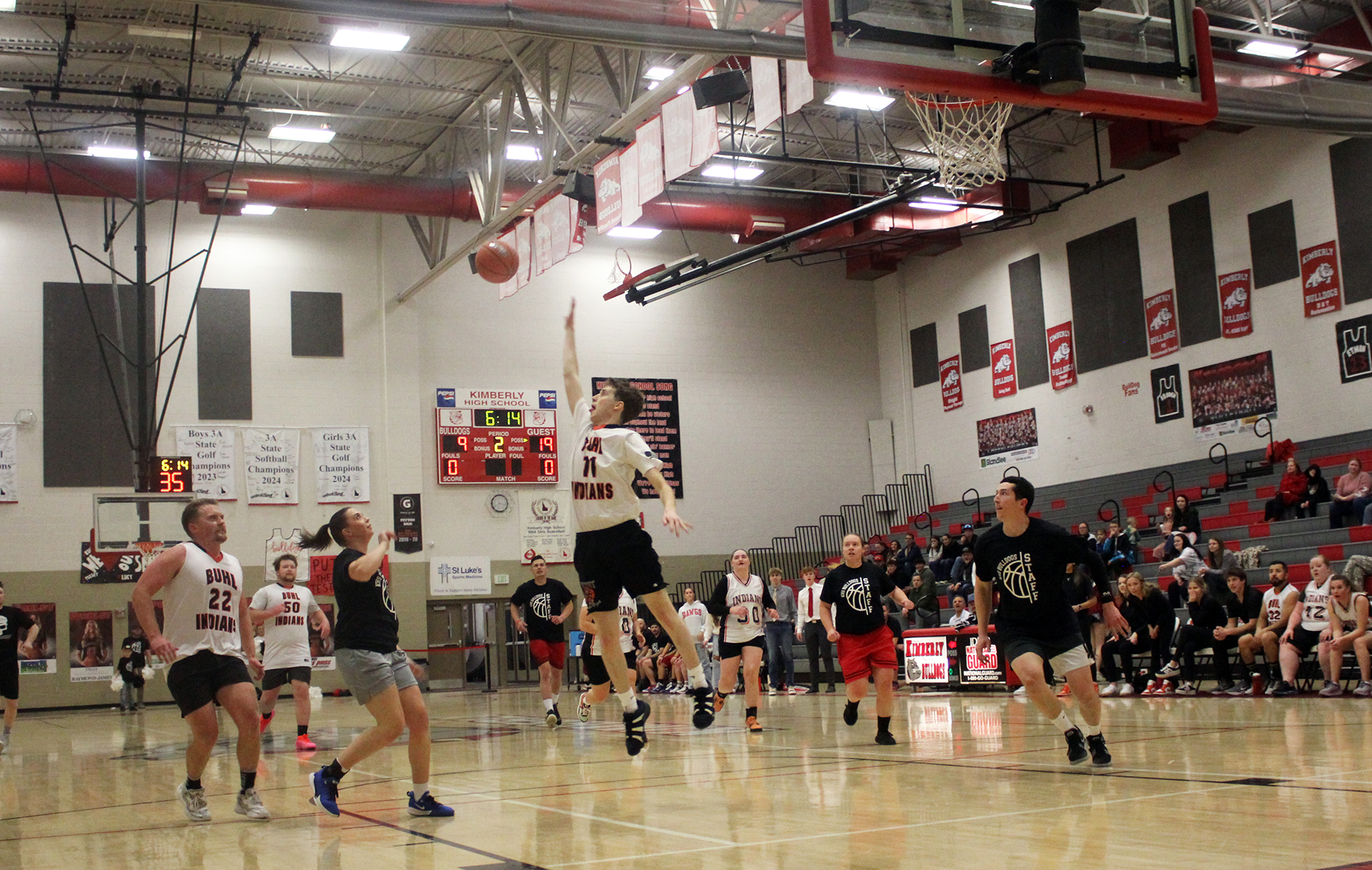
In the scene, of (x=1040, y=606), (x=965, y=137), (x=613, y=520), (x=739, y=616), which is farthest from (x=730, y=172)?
(x=613, y=520)

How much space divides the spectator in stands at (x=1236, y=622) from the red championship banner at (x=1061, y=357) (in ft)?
35.0

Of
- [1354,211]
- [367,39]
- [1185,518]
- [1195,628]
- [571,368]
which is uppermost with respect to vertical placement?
[367,39]

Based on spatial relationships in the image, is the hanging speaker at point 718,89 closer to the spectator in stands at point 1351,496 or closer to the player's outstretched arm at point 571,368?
the player's outstretched arm at point 571,368

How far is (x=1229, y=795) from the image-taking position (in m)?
5.32

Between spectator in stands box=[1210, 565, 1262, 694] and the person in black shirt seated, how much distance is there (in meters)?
5.17

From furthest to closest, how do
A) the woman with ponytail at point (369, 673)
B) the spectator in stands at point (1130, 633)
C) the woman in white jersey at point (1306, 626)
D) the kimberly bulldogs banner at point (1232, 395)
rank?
the kimberly bulldogs banner at point (1232, 395) < the spectator in stands at point (1130, 633) < the woman in white jersey at point (1306, 626) < the woman with ponytail at point (369, 673)

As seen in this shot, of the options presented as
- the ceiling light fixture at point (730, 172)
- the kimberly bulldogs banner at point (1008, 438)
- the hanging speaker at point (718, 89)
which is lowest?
the kimberly bulldogs banner at point (1008, 438)

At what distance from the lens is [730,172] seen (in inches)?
878

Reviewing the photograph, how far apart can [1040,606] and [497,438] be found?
59.6 feet

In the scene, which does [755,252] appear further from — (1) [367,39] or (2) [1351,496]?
(2) [1351,496]

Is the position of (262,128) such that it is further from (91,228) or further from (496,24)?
(496,24)

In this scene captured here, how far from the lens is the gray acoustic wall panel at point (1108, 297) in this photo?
2205 centimetres

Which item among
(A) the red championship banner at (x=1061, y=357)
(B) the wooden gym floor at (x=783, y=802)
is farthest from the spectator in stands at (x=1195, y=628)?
(A) the red championship banner at (x=1061, y=357)

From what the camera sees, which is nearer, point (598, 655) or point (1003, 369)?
point (598, 655)
